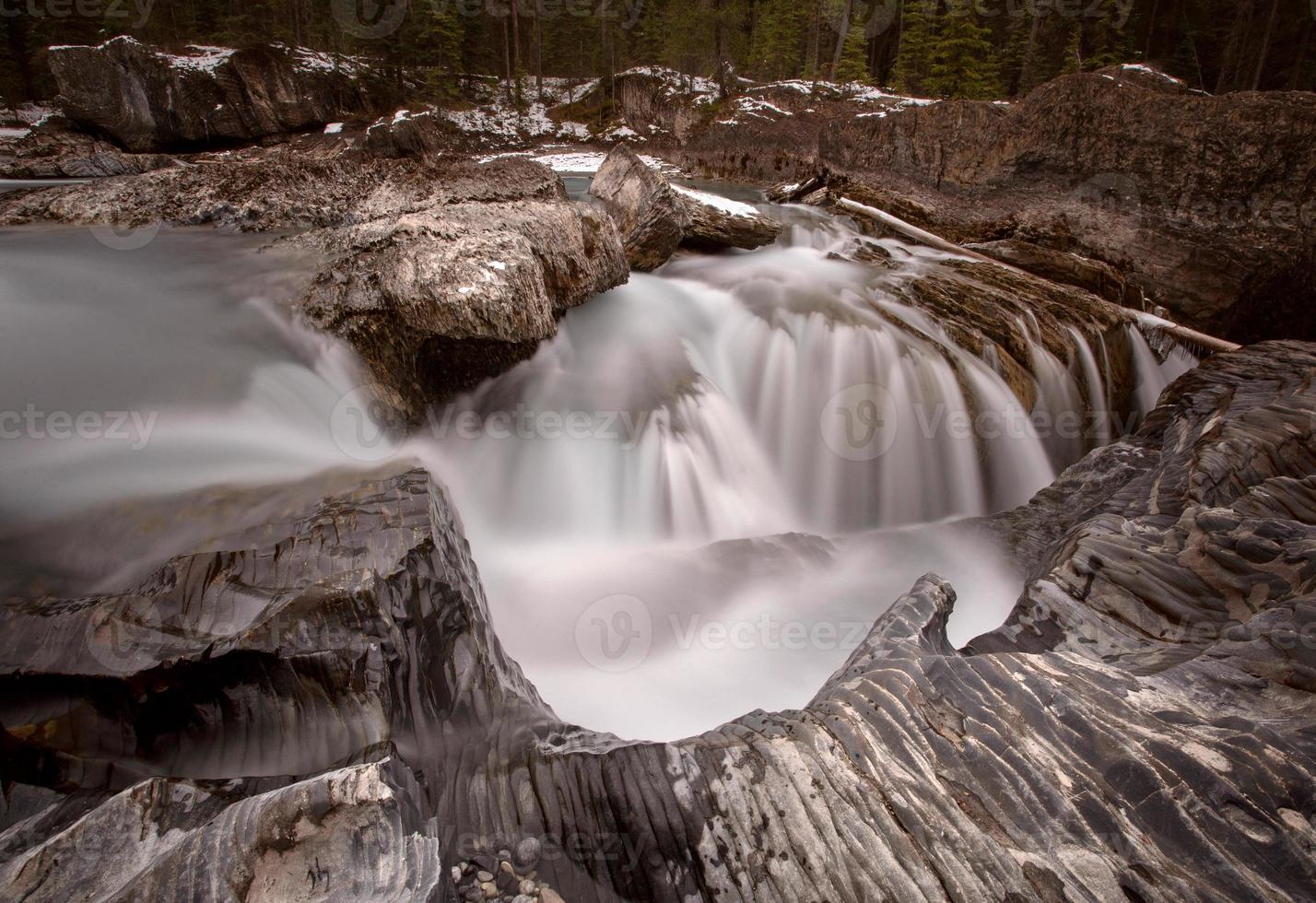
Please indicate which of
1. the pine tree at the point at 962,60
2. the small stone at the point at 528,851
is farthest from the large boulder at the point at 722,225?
the pine tree at the point at 962,60

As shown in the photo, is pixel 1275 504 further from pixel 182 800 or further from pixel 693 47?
pixel 693 47

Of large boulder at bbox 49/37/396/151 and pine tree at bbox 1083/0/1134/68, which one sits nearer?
large boulder at bbox 49/37/396/151

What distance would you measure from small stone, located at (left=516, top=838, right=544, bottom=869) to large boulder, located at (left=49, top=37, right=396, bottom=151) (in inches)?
926

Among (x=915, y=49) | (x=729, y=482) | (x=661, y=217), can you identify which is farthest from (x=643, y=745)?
(x=915, y=49)

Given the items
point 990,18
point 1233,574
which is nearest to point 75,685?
point 1233,574

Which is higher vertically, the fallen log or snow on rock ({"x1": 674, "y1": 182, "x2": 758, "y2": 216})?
snow on rock ({"x1": 674, "y1": 182, "x2": 758, "y2": 216})

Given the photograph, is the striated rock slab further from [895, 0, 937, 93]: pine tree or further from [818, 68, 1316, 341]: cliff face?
[895, 0, 937, 93]: pine tree

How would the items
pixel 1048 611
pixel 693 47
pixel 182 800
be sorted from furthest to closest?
pixel 693 47
pixel 1048 611
pixel 182 800

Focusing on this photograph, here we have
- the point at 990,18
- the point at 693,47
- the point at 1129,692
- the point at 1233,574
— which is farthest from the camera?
the point at 693,47

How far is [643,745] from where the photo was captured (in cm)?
190

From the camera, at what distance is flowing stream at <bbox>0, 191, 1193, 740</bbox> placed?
3.14 metres

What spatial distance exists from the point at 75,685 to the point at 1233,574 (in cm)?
408

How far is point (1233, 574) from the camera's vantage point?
227 centimetres

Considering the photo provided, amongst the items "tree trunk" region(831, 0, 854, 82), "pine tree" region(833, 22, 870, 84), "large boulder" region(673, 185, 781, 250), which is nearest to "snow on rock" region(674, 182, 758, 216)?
"large boulder" region(673, 185, 781, 250)
